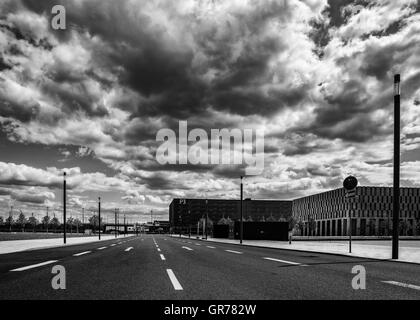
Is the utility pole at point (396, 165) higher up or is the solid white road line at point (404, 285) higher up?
the utility pole at point (396, 165)

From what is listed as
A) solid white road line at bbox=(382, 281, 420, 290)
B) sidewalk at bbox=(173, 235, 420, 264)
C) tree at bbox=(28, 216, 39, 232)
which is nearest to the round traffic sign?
sidewalk at bbox=(173, 235, 420, 264)

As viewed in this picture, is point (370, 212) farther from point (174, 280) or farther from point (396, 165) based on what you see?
point (174, 280)

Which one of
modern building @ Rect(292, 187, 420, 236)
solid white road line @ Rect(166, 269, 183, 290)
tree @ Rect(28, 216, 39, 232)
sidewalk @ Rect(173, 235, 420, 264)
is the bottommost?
tree @ Rect(28, 216, 39, 232)

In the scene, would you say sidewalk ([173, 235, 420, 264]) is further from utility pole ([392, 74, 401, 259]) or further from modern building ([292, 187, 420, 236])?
modern building ([292, 187, 420, 236])

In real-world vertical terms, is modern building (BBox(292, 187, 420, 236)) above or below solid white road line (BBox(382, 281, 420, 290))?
below

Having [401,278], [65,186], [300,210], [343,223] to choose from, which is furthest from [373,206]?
[401,278]

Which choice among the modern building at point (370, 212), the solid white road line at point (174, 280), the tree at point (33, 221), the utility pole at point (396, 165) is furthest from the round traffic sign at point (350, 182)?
the tree at point (33, 221)

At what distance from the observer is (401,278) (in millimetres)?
8500

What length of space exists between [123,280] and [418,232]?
123943 mm

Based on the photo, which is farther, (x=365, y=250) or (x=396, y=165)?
(x=365, y=250)

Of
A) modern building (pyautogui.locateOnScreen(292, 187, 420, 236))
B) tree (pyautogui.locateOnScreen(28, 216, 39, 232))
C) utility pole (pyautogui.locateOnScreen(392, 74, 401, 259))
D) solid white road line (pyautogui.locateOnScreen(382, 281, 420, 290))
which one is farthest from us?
tree (pyautogui.locateOnScreen(28, 216, 39, 232))

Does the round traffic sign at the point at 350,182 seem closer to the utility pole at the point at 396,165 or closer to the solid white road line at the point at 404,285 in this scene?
the utility pole at the point at 396,165

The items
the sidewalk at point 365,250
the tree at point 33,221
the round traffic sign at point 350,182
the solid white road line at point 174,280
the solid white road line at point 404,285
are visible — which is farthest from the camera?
the tree at point 33,221

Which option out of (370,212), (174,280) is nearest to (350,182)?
(174,280)
